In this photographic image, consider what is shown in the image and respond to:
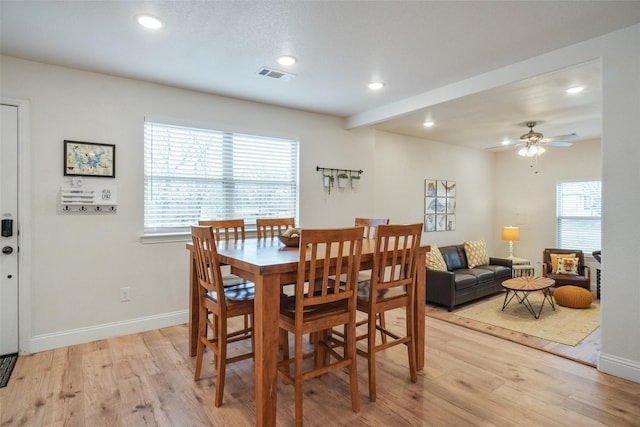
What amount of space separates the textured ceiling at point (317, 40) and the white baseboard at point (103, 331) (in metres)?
2.38

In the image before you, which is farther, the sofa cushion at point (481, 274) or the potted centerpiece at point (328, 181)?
the sofa cushion at point (481, 274)

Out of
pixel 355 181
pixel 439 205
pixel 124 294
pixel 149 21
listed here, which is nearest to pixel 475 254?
pixel 439 205

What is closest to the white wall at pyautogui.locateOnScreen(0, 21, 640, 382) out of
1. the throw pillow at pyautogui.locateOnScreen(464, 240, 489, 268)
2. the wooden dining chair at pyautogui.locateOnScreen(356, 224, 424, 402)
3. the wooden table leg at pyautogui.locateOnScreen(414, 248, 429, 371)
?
the wooden table leg at pyautogui.locateOnScreen(414, 248, 429, 371)

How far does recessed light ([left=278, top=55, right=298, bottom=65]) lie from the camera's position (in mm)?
2898

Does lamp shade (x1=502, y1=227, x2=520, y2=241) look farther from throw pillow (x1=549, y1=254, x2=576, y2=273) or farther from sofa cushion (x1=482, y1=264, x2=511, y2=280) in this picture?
sofa cushion (x1=482, y1=264, x2=511, y2=280)

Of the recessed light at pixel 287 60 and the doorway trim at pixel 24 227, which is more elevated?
the recessed light at pixel 287 60

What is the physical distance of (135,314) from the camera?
346cm

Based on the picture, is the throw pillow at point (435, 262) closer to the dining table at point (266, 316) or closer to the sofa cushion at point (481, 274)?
the sofa cushion at point (481, 274)

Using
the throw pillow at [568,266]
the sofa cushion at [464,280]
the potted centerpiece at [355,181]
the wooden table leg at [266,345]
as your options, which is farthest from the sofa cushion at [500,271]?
the wooden table leg at [266,345]

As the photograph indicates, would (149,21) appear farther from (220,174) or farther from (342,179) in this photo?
(342,179)

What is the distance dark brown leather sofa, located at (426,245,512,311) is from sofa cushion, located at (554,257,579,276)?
0.73 meters

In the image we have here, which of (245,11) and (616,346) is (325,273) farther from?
(616,346)

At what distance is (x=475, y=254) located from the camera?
571 cm

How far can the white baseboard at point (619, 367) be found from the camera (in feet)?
8.09
